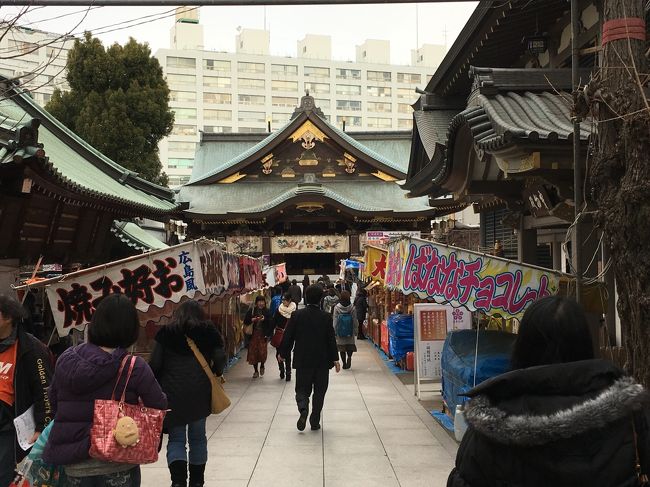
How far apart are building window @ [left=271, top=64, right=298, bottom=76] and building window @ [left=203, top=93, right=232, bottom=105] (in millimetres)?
5608

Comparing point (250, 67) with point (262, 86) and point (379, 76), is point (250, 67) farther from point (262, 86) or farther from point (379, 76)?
point (379, 76)

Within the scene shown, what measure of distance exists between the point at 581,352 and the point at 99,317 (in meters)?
2.36

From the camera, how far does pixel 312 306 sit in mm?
8102

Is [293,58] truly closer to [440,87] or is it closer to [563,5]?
[440,87]

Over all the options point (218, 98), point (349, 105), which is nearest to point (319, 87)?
point (349, 105)

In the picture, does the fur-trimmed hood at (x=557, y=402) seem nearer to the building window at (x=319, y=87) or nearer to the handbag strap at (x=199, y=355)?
the handbag strap at (x=199, y=355)

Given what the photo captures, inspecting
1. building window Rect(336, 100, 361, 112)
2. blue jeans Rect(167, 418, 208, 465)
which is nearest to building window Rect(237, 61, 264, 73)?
building window Rect(336, 100, 361, 112)

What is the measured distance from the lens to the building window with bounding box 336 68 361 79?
74312mm

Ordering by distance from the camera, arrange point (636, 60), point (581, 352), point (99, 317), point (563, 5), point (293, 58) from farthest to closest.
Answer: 1. point (293, 58)
2. point (563, 5)
3. point (636, 60)
4. point (99, 317)
5. point (581, 352)

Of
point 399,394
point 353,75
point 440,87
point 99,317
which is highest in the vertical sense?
point 353,75

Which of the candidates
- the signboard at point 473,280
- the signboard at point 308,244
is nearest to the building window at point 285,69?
the signboard at point 308,244

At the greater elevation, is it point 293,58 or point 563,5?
point 293,58

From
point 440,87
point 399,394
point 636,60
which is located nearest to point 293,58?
point 440,87

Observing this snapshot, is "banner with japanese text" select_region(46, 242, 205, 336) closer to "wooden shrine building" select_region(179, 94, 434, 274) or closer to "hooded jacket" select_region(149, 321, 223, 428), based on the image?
"hooded jacket" select_region(149, 321, 223, 428)
